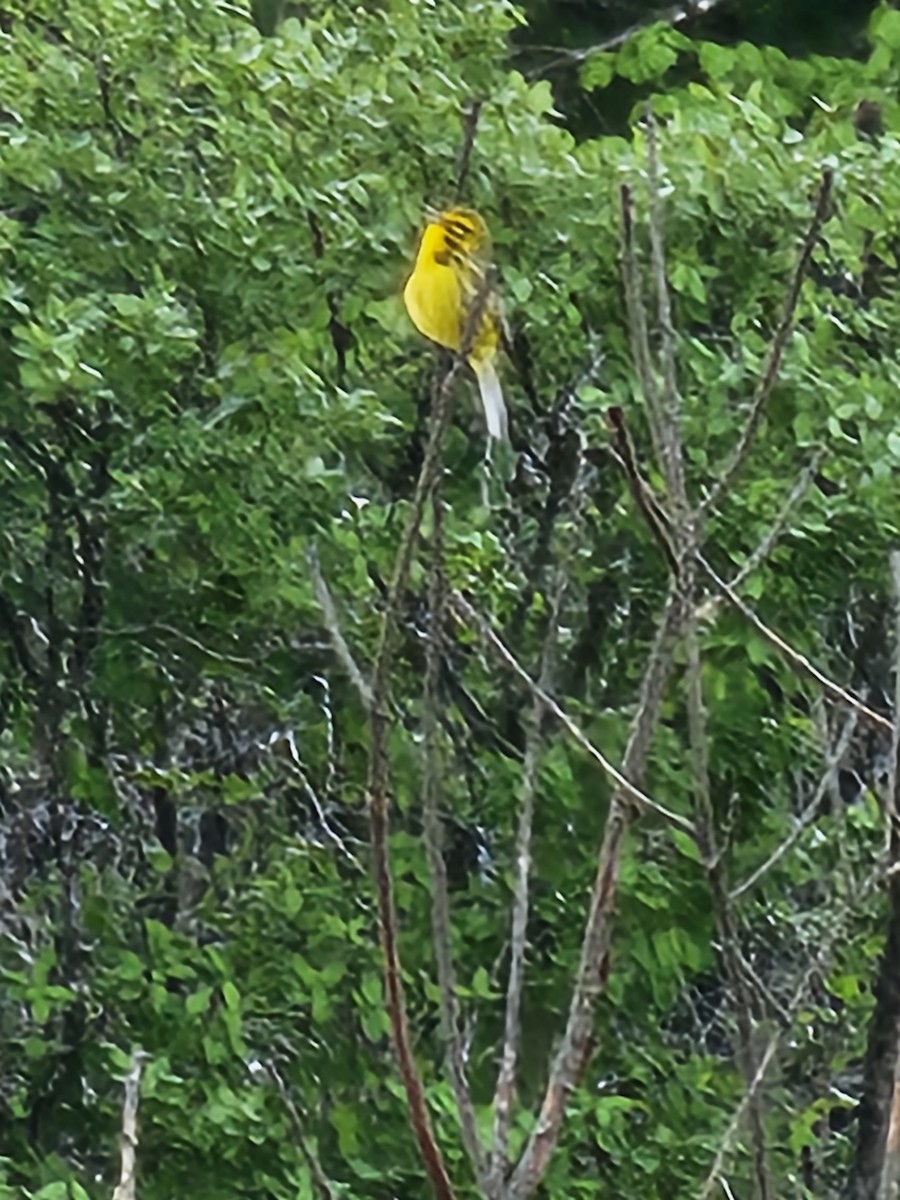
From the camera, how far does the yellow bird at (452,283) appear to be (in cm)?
291

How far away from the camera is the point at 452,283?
9.59 ft

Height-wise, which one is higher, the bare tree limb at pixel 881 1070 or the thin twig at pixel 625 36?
the thin twig at pixel 625 36

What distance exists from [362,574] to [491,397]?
33 centimetres

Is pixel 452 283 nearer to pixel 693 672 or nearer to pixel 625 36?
pixel 693 672

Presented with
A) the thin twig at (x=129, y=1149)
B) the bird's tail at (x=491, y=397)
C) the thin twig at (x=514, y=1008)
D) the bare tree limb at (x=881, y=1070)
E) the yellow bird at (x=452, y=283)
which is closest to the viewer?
the thin twig at (x=129, y=1149)

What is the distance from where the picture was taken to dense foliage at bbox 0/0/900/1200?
3.12 meters

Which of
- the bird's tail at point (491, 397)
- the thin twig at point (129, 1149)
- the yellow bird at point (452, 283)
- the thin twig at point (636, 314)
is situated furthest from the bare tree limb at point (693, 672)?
the bird's tail at point (491, 397)

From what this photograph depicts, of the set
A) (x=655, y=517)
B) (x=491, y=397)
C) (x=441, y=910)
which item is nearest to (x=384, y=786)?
(x=441, y=910)

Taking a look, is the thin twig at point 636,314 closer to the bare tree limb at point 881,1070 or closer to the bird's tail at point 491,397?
the bare tree limb at point 881,1070

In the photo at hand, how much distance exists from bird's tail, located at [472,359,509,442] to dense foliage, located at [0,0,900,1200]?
0.09 meters

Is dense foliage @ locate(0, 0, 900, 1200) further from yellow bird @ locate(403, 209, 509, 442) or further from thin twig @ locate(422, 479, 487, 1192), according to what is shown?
thin twig @ locate(422, 479, 487, 1192)

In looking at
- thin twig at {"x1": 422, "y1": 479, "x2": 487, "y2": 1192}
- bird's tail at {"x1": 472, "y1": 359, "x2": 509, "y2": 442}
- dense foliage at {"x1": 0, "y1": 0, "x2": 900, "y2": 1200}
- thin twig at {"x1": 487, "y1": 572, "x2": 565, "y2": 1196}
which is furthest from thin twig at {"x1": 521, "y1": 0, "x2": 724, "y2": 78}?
thin twig at {"x1": 422, "y1": 479, "x2": 487, "y2": 1192}

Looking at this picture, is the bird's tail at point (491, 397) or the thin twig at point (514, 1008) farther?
the bird's tail at point (491, 397)

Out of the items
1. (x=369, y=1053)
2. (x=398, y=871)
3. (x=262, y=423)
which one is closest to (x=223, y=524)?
(x=262, y=423)
